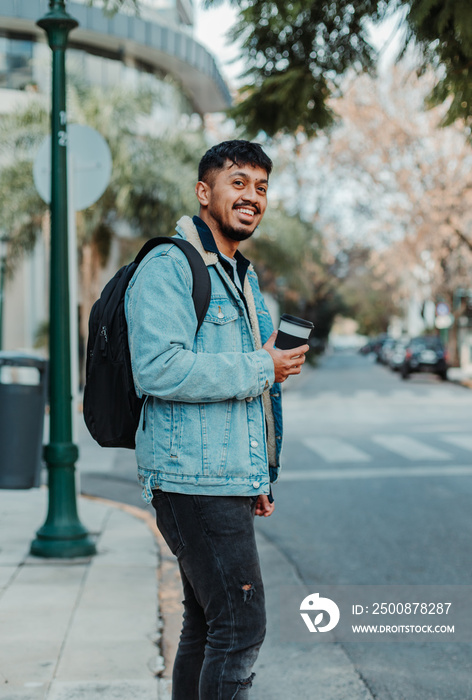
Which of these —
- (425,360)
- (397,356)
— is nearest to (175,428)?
(425,360)

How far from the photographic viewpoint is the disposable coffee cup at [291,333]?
2.48 meters

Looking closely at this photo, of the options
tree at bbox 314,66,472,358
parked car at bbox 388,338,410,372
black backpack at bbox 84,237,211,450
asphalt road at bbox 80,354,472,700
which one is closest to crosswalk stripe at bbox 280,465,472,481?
asphalt road at bbox 80,354,472,700

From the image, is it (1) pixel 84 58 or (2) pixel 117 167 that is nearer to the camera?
(2) pixel 117 167

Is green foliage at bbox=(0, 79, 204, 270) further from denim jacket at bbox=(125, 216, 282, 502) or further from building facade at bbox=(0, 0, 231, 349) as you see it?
denim jacket at bbox=(125, 216, 282, 502)

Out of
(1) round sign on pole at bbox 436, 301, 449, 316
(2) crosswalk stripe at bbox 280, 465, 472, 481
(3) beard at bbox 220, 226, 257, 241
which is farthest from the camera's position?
(1) round sign on pole at bbox 436, 301, 449, 316

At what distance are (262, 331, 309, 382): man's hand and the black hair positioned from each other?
0.53 m

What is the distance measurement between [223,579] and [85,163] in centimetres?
488

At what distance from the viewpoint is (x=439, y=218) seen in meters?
29.0

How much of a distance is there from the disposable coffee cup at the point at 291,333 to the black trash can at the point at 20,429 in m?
3.46

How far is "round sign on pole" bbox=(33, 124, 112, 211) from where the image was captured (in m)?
6.55

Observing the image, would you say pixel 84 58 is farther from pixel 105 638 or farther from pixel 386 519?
pixel 105 638

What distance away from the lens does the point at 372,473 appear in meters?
9.48

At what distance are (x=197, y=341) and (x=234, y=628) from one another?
2.61 ft

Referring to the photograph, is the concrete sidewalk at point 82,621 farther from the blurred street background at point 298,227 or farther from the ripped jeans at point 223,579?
the ripped jeans at point 223,579
